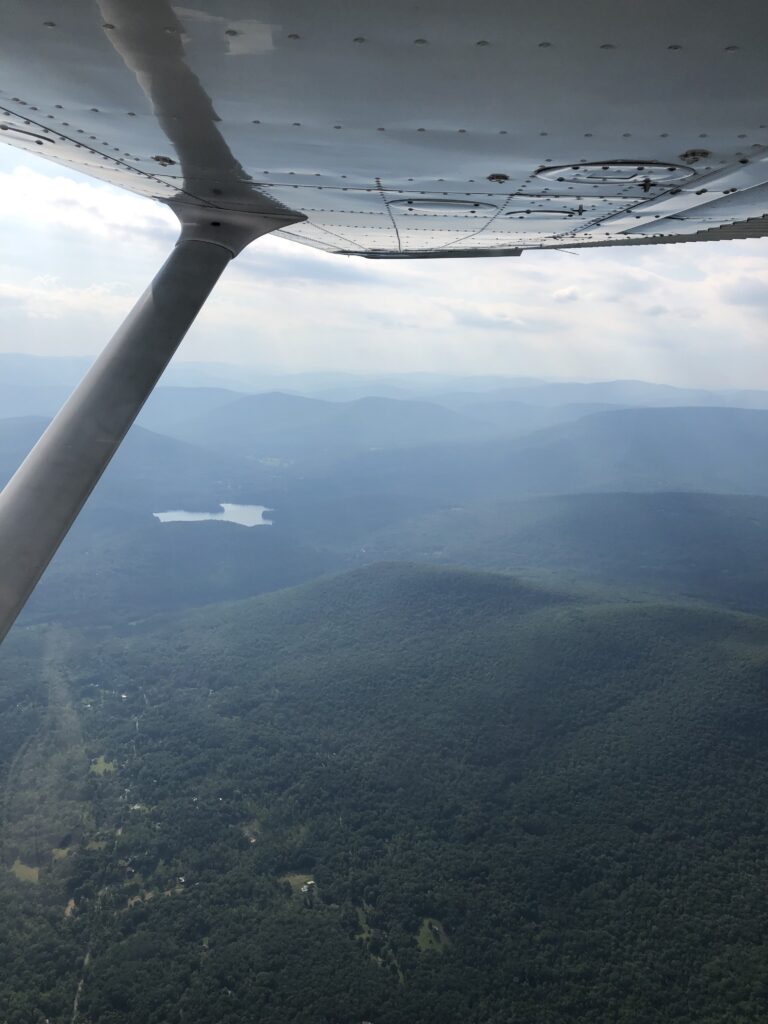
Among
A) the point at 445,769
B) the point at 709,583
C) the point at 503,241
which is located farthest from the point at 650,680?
the point at 503,241

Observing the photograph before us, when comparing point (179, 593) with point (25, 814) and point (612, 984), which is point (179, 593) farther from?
point (612, 984)

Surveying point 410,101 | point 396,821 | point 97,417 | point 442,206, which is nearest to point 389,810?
point 396,821

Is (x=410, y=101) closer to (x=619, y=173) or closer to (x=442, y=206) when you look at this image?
(x=619, y=173)

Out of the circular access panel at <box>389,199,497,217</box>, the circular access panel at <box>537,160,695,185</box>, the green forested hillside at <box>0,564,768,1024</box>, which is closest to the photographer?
the circular access panel at <box>537,160,695,185</box>

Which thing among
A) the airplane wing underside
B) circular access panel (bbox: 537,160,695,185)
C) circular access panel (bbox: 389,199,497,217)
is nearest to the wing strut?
the airplane wing underside

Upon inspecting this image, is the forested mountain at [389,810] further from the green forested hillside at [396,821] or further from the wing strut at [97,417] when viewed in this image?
the wing strut at [97,417]

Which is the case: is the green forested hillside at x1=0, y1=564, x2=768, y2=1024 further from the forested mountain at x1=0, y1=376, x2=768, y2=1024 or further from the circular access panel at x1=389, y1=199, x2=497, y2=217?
the circular access panel at x1=389, y1=199, x2=497, y2=217
